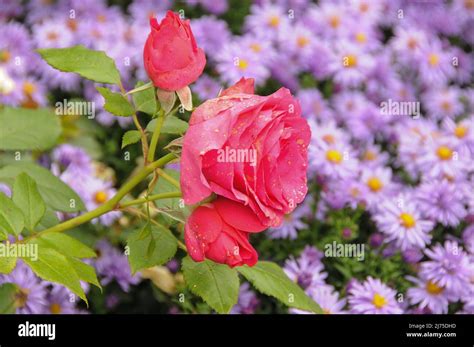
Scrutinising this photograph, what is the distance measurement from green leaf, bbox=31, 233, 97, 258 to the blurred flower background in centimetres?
26

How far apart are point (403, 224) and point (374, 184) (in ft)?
0.39

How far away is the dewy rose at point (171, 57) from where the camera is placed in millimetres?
802

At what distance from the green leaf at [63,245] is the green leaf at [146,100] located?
0.16m

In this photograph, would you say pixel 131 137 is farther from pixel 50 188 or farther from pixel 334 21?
pixel 334 21

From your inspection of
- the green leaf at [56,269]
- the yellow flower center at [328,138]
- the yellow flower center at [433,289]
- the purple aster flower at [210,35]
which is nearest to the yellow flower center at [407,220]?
the yellow flower center at [433,289]

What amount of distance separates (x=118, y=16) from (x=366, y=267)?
81 centimetres

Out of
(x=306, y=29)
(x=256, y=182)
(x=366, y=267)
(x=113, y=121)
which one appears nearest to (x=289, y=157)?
(x=256, y=182)

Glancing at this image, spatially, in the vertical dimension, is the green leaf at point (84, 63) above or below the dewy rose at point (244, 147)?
above

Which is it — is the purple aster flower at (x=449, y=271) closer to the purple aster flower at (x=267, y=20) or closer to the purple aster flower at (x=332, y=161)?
the purple aster flower at (x=332, y=161)

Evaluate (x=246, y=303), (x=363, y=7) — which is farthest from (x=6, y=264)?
(x=363, y=7)

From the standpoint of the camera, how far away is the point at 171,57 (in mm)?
802

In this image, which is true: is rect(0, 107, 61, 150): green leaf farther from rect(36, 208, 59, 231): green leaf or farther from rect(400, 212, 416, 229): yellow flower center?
rect(400, 212, 416, 229): yellow flower center

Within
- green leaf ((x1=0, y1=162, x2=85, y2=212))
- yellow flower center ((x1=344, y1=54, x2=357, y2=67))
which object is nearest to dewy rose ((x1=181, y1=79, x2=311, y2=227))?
green leaf ((x1=0, y1=162, x2=85, y2=212))
